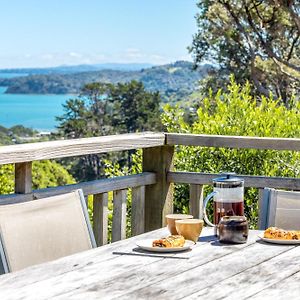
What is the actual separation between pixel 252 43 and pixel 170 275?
19.1 metres

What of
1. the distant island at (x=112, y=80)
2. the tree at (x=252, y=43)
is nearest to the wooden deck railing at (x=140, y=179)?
the tree at (x=252, y=43)

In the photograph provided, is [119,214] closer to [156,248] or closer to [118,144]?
[118,144]

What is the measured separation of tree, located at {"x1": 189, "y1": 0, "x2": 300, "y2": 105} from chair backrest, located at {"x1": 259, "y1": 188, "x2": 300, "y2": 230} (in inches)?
585

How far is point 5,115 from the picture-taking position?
206ft

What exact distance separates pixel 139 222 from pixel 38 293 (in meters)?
2.03

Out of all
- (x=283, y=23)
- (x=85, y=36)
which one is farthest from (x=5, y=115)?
(x=283, y=23)

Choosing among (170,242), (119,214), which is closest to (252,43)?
(119,214)

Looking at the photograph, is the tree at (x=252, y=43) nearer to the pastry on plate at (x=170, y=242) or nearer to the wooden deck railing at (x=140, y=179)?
the wooden deck railing at (x=140, y=179)

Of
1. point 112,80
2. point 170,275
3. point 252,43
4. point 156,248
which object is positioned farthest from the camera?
point 112,80

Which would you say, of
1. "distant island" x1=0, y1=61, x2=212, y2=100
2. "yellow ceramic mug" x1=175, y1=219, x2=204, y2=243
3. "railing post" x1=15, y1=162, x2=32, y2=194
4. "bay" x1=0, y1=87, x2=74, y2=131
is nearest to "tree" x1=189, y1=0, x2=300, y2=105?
"distant island" x1=0, y1=61, x2=212, y2=100

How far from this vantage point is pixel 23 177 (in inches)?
121

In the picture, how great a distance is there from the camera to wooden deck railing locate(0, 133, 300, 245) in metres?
3.09

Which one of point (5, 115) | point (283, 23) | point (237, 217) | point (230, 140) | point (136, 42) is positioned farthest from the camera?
point (136, 42)

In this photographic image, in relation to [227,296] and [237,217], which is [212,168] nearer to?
[237,217]
